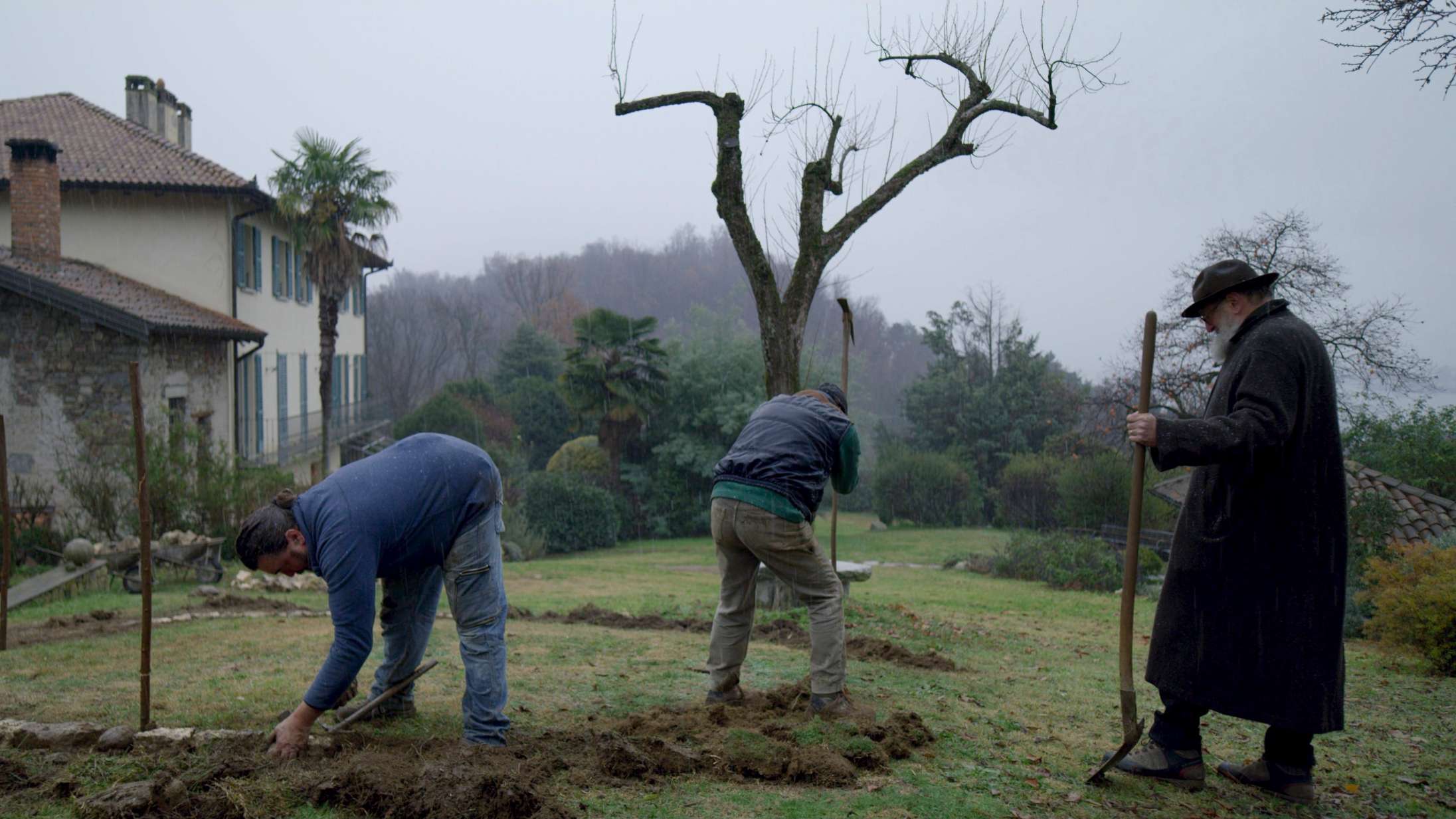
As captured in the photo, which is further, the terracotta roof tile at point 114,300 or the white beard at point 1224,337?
the terracotta roof tile at point 114,300

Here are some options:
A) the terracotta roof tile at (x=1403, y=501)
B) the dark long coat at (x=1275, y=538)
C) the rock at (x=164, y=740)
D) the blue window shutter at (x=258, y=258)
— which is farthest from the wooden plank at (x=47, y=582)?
the blue window shutter at (x=258, y=258)

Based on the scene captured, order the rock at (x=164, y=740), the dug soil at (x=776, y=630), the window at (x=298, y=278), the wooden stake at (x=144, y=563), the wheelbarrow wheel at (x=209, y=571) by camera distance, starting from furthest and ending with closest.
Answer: the window at (x=298, y=278) < the wheelbarrow wheel at (x=209, y=571) < the dug soil at (x=776, y=630) < the wooden stake at (x=144, y=563) < the rock at (x=164, y=740)

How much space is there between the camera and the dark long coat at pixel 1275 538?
141 inches

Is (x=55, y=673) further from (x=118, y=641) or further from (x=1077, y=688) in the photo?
(x=1077, y=688)

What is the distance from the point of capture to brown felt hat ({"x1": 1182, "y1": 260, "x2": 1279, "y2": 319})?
12.6 feet

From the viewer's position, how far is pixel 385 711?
14.7 feet

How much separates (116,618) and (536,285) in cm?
6348

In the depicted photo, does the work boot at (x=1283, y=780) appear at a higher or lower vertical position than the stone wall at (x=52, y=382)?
lower

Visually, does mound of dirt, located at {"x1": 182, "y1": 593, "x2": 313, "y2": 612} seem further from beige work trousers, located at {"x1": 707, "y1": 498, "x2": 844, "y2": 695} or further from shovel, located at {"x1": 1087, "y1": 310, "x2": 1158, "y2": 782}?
shovel, located at {"x1": 1087, "y1": 310, "x2": 1158, "y2": 782}

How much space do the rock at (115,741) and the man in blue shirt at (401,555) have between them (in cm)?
59

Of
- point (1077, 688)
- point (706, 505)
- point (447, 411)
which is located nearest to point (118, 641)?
point (1077, 688)

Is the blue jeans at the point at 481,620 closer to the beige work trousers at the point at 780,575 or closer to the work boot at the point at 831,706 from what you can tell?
the beige work trousers at the point at 780,575

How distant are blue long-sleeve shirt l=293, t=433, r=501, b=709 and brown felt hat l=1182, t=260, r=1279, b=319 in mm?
2908

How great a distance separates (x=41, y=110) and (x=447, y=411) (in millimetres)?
14663
